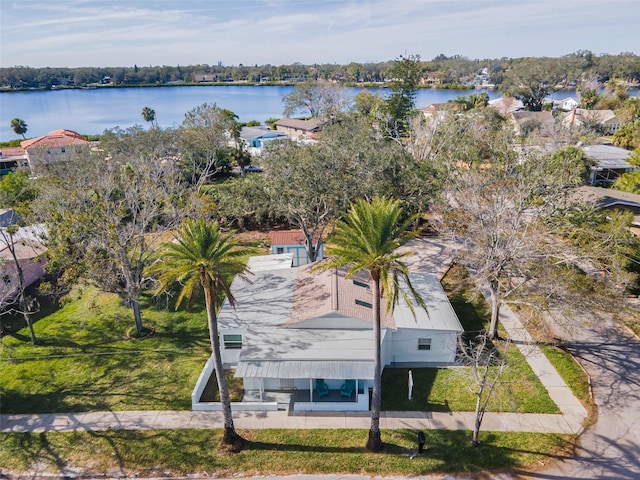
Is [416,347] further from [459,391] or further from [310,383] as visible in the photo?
[310,383]

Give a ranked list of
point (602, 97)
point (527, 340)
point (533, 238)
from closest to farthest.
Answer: point (533, 238)
point (527, 340)
point (602, 97)

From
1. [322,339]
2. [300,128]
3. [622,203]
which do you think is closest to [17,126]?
[300,128]

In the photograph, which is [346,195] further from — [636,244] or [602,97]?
[602,97]

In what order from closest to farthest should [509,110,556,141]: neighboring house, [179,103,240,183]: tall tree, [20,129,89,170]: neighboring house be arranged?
[179,103,240,183]: tall tree
[20,129,89,170]: neighboring house
[509,110,556,141]: neighboring house

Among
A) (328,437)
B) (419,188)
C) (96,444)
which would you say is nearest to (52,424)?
(96,444)

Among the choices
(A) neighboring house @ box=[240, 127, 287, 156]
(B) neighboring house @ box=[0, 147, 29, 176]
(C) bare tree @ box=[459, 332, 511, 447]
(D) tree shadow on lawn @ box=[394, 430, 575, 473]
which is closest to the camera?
(D) tree shadow on lawn @ box=[394, 430, 575, 473]

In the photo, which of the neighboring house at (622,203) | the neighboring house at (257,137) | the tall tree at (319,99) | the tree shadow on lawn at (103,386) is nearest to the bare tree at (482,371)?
the tree shadow on lawn at (103,386)

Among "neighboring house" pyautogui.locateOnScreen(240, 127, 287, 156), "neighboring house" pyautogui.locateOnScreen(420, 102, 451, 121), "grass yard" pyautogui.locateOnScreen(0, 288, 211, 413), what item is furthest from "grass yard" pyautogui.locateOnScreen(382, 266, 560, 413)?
"neighboring house" pyautogui.locateOnScreen(240, 127, 287, 156)

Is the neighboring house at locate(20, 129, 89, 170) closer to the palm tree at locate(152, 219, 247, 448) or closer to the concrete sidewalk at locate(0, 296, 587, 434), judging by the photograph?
the concrete sidewalk at locate(0, 296, 587, 434)
